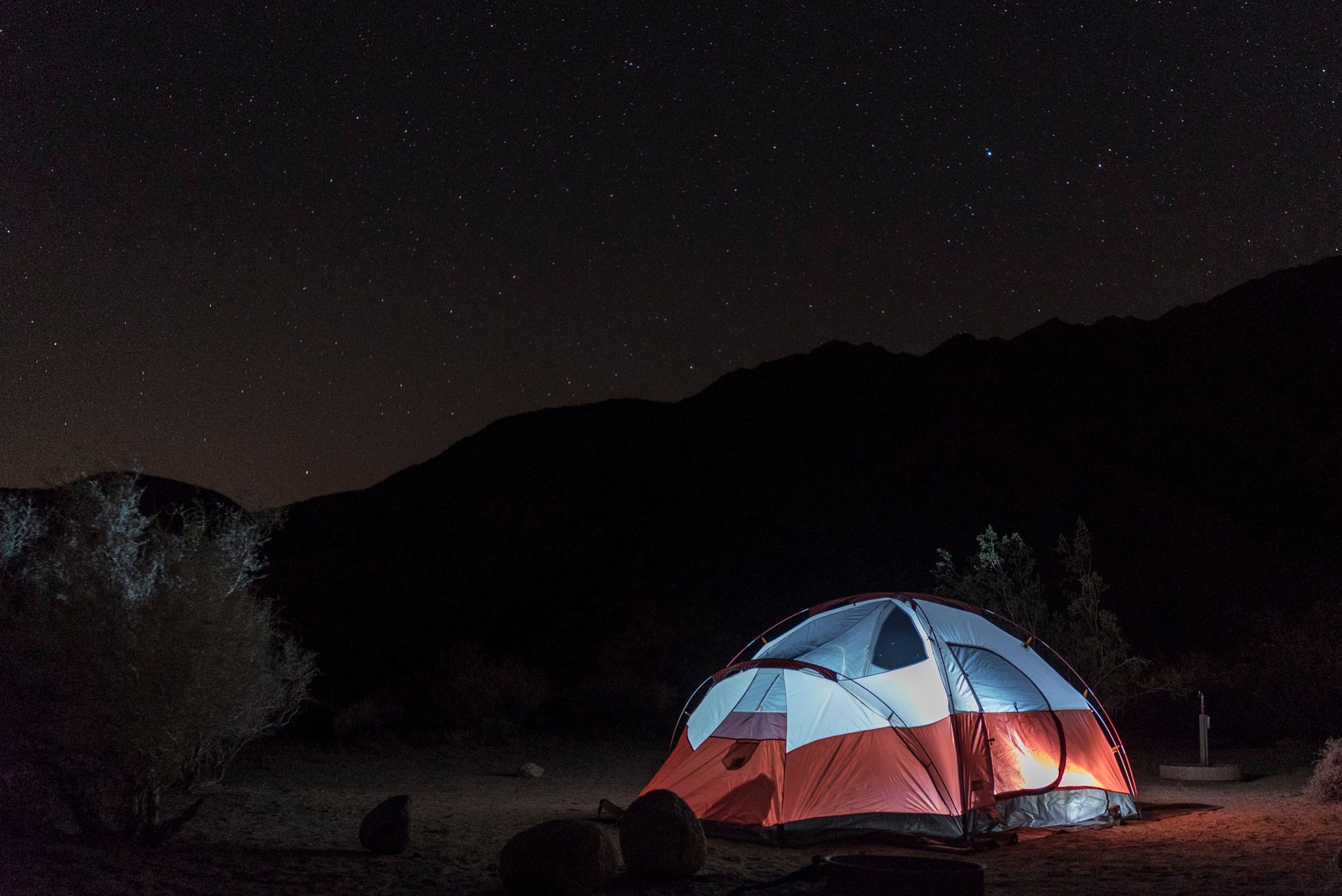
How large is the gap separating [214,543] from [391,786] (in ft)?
16.0

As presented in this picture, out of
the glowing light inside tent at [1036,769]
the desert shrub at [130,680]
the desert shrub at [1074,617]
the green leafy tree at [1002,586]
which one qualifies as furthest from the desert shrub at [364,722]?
the glowing light inside tent at [1036,769]

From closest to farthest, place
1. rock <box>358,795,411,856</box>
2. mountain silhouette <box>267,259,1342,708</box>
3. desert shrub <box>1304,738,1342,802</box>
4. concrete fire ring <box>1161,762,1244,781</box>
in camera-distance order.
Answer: rock <box>358,795,411,856</box>, desert shrub <box>1304,738,1342,802</box>, concrete fire ring <box>1161,762,1244,781</box>, mountain silhouette <box>267,259,1342,708</box>

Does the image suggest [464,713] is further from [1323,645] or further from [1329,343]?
[1329,343]

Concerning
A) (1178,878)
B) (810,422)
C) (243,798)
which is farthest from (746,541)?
(1178,878)

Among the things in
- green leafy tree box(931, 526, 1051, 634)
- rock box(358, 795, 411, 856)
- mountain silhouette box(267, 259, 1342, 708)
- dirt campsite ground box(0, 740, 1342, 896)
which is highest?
mountain silhouette box(267, 259, 1342, 708)

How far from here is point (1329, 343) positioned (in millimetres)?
46344

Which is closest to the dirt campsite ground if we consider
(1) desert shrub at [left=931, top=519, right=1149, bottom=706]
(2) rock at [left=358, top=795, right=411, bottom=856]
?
(2) rock at [left=358, top=795, right=411, bottom=856]

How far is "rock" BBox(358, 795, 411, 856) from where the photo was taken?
8.39m

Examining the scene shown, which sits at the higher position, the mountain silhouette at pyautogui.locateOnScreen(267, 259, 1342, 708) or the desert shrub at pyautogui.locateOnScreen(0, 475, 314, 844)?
the mountain silhouette at pyautogui.locateOnScreen(267, 259, 1342, 708)

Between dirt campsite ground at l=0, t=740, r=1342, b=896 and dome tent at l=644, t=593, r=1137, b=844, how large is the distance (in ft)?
1.15

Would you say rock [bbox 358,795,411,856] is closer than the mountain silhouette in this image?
Yes

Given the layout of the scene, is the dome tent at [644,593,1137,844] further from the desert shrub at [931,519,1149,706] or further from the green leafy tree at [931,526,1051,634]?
the green leafy tree at [931,526,1051,634]

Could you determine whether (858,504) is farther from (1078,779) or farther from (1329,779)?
(1078,779)

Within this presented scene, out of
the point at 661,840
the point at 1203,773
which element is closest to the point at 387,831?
the point at 661,840
